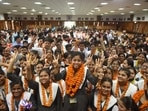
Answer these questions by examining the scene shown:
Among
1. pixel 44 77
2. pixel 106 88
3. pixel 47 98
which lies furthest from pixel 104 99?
pixel 44 77

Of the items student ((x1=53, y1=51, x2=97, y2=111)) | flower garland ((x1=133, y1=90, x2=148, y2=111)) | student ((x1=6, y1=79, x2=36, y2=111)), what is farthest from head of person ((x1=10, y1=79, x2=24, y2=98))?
flower garland ((x1=133, y1=90, x2=148, y2=111))

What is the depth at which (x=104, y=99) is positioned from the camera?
386cm

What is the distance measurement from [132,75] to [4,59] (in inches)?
138

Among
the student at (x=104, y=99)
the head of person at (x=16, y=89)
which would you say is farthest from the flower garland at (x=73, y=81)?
the head of person at (x=16, y=89)

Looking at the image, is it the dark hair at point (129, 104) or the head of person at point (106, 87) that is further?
the head of person at point (106, 87)

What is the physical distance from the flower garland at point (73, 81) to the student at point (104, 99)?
0.35 metres

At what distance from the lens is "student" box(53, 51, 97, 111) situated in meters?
4.05

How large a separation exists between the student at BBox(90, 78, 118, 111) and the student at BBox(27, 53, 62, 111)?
2.01 feet

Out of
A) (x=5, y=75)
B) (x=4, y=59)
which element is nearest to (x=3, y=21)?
(x=4, y=59)

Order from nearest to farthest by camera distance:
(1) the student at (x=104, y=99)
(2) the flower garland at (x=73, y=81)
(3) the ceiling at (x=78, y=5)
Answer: (1) the student at (x=104, y=99) → (2) the flower garland at (x=73, y=81) → (3) the ceiling at (x=78, y=5)

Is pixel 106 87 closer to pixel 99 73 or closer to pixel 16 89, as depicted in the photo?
pixel 99 73

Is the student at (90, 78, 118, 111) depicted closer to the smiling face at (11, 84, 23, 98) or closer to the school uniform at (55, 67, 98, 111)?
the school uniform at (55, 67, 98, 111)

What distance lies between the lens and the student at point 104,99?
12.4ft

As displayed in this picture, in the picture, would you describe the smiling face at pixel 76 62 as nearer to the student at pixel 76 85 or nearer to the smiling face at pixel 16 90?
the student at pixel 76 85
